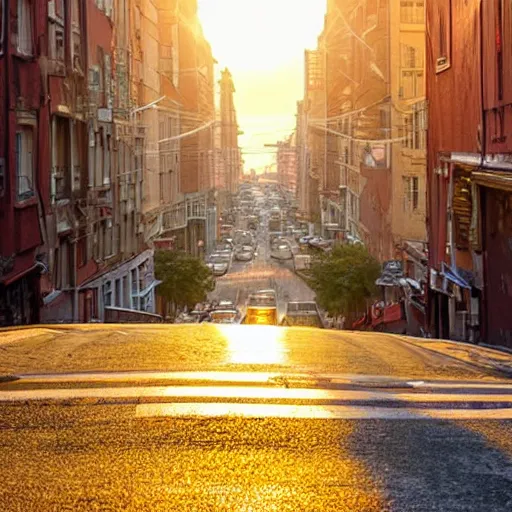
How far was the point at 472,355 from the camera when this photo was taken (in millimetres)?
12773

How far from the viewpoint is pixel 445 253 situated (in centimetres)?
2498

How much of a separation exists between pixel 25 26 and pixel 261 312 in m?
29.3

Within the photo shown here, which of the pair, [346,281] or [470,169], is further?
[346,281]

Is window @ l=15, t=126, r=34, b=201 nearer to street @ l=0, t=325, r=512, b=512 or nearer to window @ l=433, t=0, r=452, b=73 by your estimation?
window @ l=433, t=0, r=452, b=73

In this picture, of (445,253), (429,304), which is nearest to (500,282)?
(445,253)

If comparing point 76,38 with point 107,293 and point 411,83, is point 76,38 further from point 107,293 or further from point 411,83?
point 411,83

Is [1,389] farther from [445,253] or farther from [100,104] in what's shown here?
[100,104]

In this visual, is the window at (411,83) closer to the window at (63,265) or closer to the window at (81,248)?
the window at (81,248)

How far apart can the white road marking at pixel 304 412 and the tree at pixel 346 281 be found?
4207 cm

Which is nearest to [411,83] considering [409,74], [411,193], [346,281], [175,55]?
[409,74]

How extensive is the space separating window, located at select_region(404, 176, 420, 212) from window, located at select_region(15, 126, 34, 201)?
3034cm

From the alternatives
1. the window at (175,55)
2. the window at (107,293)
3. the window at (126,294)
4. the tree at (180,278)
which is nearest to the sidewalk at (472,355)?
the window at (107,293)

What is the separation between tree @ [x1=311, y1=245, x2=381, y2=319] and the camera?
4969 cm

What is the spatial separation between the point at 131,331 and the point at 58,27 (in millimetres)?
13747
